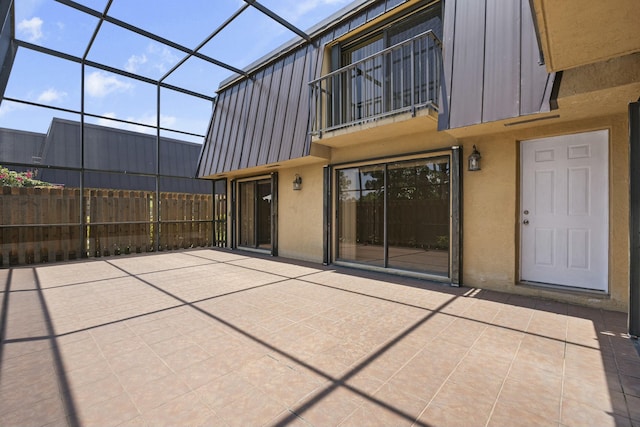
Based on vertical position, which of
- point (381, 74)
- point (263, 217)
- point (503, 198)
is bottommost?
point (263, 217)

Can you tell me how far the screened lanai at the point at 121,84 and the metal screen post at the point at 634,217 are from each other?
4838 millimetres

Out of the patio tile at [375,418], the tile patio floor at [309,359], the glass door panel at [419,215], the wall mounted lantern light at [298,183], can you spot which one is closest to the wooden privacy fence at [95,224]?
the tile patio floor at [309,359]

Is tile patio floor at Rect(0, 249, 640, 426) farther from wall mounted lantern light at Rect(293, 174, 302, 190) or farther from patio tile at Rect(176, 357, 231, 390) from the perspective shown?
wall mounted lantern light at Rect(293, 174, 302, 190)

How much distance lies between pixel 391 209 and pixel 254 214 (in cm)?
452

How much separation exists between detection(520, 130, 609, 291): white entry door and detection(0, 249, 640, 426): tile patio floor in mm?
545

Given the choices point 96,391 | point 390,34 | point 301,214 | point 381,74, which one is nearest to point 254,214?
point 301,214

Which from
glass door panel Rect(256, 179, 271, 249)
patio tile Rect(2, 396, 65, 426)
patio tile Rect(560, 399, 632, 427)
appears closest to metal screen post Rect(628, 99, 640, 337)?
patio tile Rect(560, 399, 632, 427)

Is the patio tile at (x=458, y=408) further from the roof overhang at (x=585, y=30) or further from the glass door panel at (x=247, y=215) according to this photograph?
the glass door panel at (x=247, y=215)

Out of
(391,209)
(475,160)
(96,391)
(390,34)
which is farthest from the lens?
(391,209)

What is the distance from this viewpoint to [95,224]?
7.25 metres

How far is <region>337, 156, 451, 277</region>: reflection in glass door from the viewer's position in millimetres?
5539

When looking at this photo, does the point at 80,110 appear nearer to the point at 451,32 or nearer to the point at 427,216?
the point at 451,32

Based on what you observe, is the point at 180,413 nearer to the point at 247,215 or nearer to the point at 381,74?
the point at 381,74

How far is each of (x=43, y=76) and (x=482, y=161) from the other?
9527 millimetres
